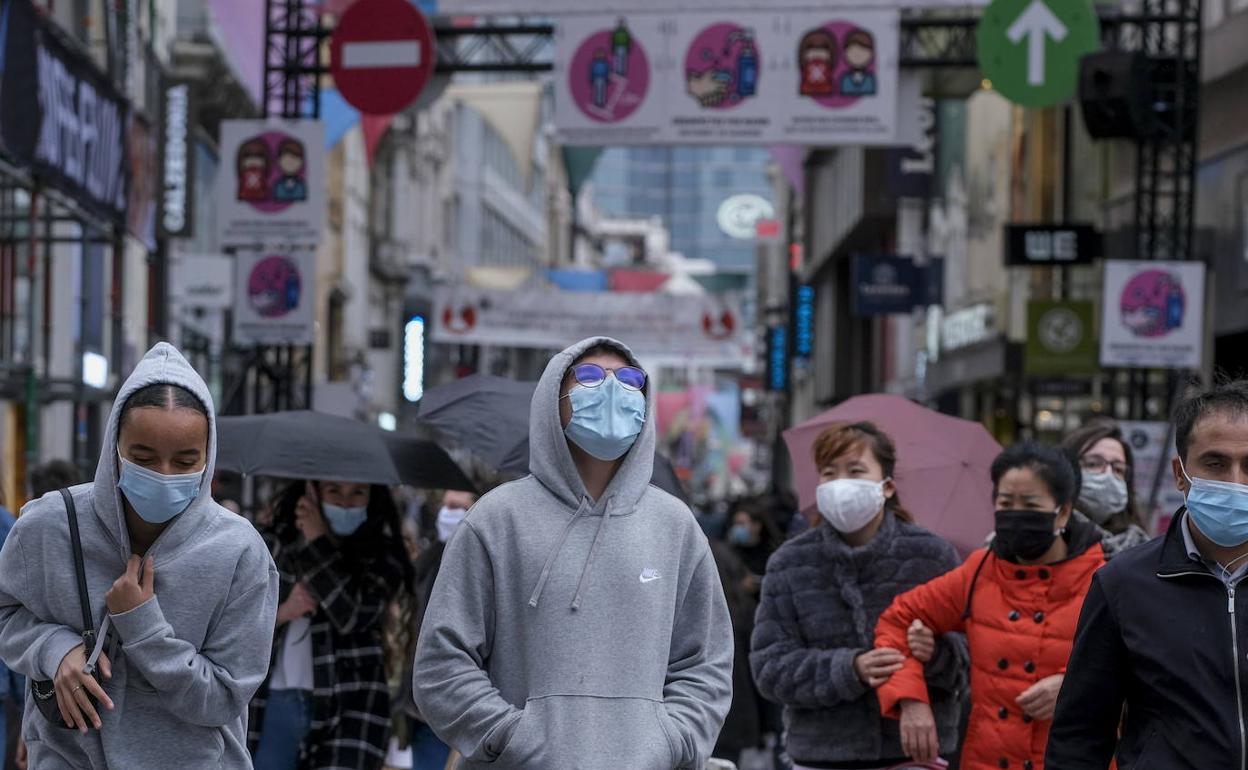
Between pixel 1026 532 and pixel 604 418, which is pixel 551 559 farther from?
pixel 1026 532

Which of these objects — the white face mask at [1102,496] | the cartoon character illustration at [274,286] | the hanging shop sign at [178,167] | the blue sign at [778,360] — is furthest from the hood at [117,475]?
the blue sign at [778,360]

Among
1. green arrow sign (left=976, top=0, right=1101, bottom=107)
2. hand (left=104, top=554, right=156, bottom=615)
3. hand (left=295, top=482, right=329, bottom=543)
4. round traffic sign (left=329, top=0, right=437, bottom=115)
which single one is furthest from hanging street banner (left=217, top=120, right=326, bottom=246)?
hand (left=104, top=554, right=156, bottom=615)

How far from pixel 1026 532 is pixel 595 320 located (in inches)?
957

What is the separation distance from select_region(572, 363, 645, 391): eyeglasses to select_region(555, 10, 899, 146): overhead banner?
42.9 feet

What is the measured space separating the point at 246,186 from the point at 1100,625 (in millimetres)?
14724

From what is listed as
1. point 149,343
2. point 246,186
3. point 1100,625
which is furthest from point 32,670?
point 149,343

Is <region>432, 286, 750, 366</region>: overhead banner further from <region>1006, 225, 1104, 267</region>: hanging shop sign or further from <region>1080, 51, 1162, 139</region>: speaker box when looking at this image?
<region>1080, 51, 1162, 139</region>: speaker box

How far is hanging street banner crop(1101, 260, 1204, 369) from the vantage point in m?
15.4

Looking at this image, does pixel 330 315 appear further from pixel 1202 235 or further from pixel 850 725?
pixel 850 725

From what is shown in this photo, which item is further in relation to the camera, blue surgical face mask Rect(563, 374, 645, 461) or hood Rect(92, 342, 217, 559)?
blue surgical face mask Rect(563, 374, 645, 461)

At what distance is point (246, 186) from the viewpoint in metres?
17.9

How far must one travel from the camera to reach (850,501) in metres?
6.44

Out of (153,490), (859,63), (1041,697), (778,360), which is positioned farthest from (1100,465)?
(778,360)

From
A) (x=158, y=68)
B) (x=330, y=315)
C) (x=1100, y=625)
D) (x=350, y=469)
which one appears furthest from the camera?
(x=330, y=315)
